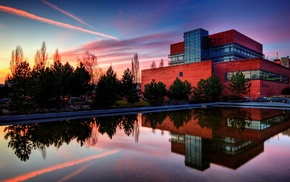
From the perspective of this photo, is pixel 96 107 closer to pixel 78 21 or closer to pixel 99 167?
pixel 78 21

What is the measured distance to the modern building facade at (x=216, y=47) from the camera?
224ft

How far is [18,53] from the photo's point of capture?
4762 cm

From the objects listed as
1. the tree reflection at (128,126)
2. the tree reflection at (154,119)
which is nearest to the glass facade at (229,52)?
the tree reflection at (154,119)

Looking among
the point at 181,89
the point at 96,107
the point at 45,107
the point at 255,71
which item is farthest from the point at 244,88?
the point at 45,107

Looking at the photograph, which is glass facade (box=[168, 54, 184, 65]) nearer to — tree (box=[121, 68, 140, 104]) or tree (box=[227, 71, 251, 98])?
tree (box=[227, 71, 251, 98])

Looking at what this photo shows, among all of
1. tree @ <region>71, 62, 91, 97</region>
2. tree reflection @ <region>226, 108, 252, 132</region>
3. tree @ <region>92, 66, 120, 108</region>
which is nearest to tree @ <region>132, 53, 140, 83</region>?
tree @ <region>71, 62, 91, 97</region>

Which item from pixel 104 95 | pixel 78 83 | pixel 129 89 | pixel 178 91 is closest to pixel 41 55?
pixel 78 83

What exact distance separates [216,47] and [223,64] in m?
24.1

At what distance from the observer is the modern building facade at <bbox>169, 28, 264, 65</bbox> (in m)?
68.3

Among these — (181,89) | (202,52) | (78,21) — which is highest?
(202,52)

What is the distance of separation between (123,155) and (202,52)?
233 feet

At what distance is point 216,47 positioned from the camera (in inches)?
2867

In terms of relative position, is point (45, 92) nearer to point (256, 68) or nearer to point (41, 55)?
point (41, 55)

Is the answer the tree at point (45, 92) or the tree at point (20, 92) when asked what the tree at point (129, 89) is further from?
the tree at point (20, 92)
